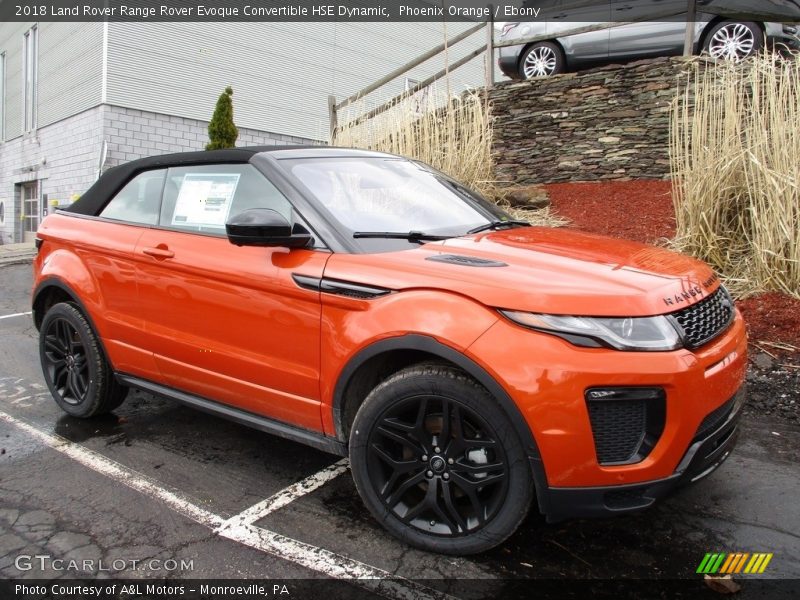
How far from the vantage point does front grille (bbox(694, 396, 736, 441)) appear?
7.16ft

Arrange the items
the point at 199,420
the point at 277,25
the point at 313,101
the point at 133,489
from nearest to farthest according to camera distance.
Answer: the point at 133,489
the point at 199,420
the point at 277,25
the point at 313,101

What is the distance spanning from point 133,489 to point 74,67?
16698mm

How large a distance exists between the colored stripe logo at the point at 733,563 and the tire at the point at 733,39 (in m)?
7.44

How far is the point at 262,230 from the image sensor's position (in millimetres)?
2691

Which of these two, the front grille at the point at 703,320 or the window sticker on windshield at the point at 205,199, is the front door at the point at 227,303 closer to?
the window sticker on windshield at the point at 205,199

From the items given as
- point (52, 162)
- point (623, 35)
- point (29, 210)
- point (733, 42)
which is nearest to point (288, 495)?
point (733, 42)

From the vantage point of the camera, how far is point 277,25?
59.3 feet

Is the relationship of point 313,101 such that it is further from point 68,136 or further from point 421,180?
point 421,180

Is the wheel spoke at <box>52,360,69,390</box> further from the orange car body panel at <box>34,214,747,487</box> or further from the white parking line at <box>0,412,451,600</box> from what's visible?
the white parking line at <box>0,412,451,600</box>

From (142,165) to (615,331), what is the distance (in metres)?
3.01

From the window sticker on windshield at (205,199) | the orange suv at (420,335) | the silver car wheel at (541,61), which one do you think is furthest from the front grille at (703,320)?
the silver car wheel at (541,61)

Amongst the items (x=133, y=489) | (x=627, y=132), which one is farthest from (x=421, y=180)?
(x=627, y=132)

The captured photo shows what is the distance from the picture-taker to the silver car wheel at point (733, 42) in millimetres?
8125

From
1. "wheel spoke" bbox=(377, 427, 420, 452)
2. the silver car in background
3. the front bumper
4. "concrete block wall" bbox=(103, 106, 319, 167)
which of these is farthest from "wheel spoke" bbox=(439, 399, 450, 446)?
"concrete block wall" bbox=(103, 106, 319, 167)
